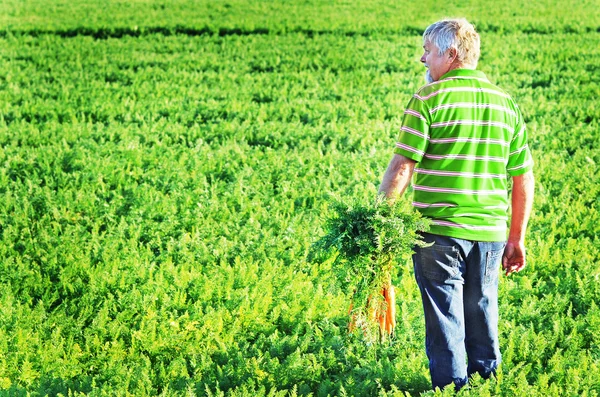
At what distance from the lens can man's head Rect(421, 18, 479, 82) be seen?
291 centimetres

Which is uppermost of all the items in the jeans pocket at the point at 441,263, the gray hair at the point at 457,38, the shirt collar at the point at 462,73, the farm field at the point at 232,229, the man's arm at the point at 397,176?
the gray hair at the point at 457,38

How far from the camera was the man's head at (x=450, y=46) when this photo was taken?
2912 millimetres

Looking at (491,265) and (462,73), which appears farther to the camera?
(491,265)

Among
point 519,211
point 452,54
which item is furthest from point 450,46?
point 519,211

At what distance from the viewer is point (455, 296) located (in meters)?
3.03

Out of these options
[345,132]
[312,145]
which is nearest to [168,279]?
[312,145]

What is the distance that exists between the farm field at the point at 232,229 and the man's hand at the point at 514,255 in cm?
58

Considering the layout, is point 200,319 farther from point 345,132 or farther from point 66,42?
point 66,42

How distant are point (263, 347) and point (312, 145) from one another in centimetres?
442

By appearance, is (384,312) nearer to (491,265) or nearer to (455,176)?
(491,265)

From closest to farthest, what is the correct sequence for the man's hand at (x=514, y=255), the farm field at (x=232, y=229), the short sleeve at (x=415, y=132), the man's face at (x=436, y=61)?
the short sleeve at (x=415, y=132), the man's face at (x=436, y=61), the man's hand at (x=514, y=255), the farm field at (x=232, y=229)

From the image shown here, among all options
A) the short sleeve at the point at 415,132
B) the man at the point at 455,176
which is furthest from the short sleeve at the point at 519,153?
the short sleeve at the point at 415,132

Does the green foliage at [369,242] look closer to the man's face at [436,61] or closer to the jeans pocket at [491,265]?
the jeans pocket at [491,265]

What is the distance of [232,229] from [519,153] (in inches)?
128
